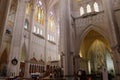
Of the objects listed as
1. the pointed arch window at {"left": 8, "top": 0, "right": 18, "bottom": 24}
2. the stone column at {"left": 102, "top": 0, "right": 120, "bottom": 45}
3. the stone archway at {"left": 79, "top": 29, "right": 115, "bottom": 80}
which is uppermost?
the pointed arch window at {"left": 8, "top": 0, "right": 18, "bottom": 24}

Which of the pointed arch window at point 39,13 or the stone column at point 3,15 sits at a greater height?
the pointed arch window at point 39,13

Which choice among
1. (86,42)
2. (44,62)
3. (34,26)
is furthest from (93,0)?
(44,62)

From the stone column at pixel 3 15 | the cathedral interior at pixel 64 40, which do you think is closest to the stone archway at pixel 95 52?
the cathedral interior at pixel 64 40

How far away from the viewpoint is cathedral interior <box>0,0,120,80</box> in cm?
1205

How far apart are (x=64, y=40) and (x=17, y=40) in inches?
299

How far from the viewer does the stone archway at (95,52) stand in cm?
1900

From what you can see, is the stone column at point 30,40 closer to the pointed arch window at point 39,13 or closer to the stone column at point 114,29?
the pointed arch window at point 39,13

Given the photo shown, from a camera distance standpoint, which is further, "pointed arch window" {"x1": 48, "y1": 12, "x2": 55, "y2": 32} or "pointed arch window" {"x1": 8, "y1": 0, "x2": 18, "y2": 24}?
"pointed arch window" {"x1": 48, "y1": 12, "x2": 55, "y2": 32}

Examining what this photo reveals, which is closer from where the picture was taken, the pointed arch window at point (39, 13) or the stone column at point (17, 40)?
the stone column at point (17, 40)

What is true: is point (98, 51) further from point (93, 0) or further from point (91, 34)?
point (93, 0)

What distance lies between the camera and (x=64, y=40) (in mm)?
12172

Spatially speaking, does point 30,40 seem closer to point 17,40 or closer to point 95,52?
point 17,40

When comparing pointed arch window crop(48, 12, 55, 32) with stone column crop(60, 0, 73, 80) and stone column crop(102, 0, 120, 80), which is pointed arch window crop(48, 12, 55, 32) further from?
stone column crop(102, 0, 120, 80)

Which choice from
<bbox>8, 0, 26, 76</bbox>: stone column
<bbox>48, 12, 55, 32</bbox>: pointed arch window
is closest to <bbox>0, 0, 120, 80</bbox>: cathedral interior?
<bbox>8, 0, 26, 76</bbox>: stone column
